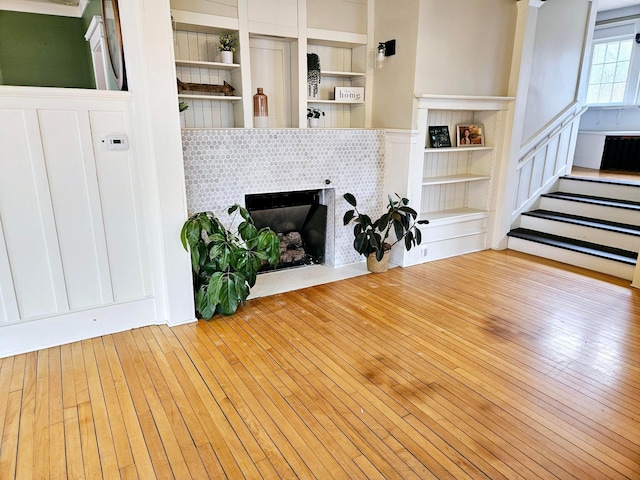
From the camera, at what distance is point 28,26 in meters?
4.84

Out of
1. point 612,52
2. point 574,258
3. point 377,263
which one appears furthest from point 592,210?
point 612,52

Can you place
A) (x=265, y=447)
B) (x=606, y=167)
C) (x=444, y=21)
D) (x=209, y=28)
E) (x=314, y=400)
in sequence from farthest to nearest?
1. (x=606, y=167)
2. (x=444, y=21)
3. (x=209, y=28)
4. (x=314, y=400)
5. (x=265, y=447)

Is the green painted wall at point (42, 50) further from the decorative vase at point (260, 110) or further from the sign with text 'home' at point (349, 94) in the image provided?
the sign with text 'home' at point (349, 94)

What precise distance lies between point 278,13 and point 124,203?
2.35m

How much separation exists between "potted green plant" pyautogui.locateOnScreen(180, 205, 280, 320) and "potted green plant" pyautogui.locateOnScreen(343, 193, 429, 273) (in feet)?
3.94

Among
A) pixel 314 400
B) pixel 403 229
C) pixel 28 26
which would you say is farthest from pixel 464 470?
pixel 28 26

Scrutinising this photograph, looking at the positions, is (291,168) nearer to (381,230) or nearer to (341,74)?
(381,230)

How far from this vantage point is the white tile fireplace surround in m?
3.50

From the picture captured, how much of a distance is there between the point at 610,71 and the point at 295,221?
22.0 feet

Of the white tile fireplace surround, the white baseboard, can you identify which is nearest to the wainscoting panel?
the white tile fireplace surround

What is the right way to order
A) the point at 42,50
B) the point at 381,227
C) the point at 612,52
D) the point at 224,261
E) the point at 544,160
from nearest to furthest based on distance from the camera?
1. the point at 224,261
2. the point at 381,227
3. the point at 42,50
4. the point at 544,160
5. the point at 612,52

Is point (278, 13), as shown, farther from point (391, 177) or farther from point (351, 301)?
point (351, 301)

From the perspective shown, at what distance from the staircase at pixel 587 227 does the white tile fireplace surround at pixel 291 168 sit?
6.91 feet

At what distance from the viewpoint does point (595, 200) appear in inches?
201
